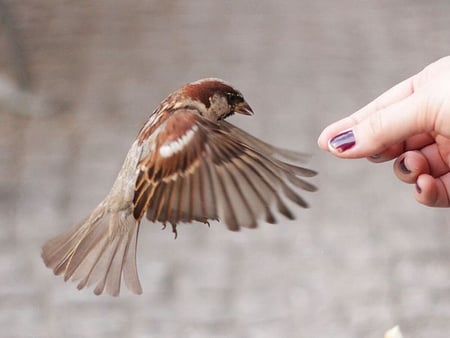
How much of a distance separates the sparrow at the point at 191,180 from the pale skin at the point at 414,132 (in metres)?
0.17

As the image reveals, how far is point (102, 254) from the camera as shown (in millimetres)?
677

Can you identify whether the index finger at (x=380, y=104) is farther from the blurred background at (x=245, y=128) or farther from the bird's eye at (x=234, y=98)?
the blurred background at (x=245, y=128)

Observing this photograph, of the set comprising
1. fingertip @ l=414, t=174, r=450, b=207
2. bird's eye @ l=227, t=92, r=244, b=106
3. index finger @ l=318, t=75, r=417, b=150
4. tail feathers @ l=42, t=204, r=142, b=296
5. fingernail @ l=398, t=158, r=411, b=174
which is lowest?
tail feathers @ l=42, t=204, r=142, b=296

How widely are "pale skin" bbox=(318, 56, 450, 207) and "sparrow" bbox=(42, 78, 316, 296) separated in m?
0.17

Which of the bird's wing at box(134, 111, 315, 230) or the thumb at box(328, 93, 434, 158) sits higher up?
the thumb at box(328, 93, 434, 158)

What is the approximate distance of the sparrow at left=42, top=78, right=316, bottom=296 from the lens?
1.94ft

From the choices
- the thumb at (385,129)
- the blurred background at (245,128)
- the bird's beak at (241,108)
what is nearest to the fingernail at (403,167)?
the thumb at (385,129)

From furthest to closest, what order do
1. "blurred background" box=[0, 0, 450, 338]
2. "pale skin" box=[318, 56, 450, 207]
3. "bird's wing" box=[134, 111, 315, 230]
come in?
"blurred background" box=[0, 0, 450, 338], "pale skin" box=[318, 56, 450, 207], "bird's wing" box=[134, 111, 315, 230]

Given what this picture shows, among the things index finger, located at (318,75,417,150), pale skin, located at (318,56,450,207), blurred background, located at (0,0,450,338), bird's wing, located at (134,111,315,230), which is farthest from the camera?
blurred background, located at (0,0,450,338)

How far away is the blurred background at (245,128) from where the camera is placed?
161cm

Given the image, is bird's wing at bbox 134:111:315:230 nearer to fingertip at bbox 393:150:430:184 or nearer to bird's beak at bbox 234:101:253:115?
bird's beak at bbox 234:101:253:115

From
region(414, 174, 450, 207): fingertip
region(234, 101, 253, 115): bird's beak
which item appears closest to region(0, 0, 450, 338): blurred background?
region(414, 174, 450, 207): fingertip

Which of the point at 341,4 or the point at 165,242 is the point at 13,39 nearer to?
the point at 165,242

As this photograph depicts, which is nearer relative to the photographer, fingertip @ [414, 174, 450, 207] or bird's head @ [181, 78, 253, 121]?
bird's head @ [181, 78, 253, 121]
